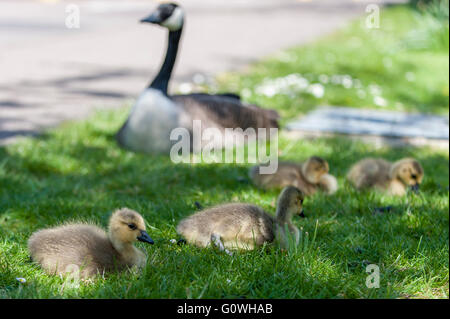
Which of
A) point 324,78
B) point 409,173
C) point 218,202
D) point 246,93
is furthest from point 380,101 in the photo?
point 218,202

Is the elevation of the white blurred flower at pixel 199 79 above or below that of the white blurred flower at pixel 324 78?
above

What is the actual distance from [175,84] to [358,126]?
11.3ft

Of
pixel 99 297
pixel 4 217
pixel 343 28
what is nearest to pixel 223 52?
pixel 343 28

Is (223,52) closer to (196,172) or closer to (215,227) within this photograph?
(196,172)

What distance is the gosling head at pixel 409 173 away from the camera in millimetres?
5391

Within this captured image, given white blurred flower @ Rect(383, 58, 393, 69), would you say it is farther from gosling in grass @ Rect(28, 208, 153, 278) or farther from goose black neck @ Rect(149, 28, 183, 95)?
gosling in grass @ Rect(28, 208, 153, 278)

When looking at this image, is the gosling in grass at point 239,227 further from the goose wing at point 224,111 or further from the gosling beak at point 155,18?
the gosling beak at point 155,18

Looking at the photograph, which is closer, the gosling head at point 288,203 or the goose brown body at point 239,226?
the goose brown body at point 239,226

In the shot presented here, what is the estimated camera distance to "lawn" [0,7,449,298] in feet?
11.3

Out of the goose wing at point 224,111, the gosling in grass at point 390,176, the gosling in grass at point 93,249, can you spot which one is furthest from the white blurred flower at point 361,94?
the gosling in grass at point 93,249

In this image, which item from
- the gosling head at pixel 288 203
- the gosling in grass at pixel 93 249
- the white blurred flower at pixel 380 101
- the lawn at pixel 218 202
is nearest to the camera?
the lawn at pixel 218 202

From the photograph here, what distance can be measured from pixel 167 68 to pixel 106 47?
6.83m

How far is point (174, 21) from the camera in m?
6.60

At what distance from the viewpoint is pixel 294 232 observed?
4.09 metres
